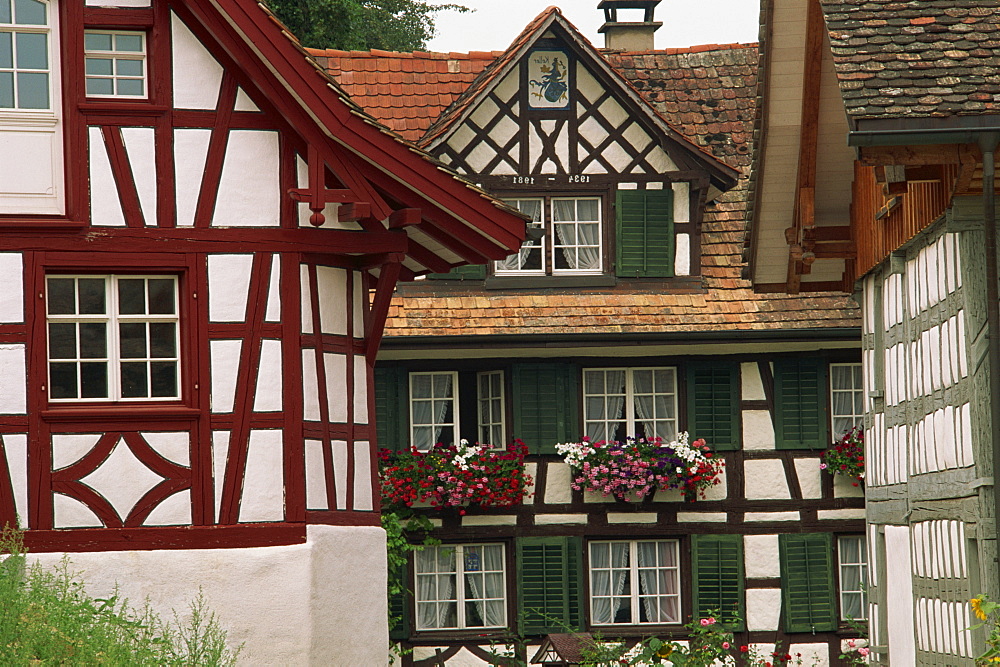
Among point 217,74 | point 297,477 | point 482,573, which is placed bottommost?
point 482,573

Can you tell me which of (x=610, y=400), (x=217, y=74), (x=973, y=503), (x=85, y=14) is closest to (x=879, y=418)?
(x=973, y=503)

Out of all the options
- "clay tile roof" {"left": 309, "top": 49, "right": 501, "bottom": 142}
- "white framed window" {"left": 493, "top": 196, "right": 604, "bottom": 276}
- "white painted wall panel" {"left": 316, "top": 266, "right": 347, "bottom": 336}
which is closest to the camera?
"white painted wall panel" {"left": 316, "top": 266, "right": 347, "bottom": 336}

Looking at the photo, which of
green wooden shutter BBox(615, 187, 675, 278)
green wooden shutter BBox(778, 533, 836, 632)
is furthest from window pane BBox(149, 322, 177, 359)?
green wooden shutter BBox(778, 533, 836, 632)

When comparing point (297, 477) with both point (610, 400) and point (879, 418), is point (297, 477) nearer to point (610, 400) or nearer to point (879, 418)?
point (879, 418)

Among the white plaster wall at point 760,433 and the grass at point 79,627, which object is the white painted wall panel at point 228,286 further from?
the white plaster wall at point 760,433

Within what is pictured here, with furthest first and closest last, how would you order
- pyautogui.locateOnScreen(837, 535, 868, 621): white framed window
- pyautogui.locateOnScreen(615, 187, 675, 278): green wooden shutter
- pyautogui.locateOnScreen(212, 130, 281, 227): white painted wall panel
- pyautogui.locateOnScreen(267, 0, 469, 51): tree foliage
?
1. pyautogui.locateOnScreen(267, 0, 469, 51): tree foliage
2. pyautogui.locateOnScreen(615, 187, 675, 278): green wooden shutter
3. pyautogui.locateOnScreen(837, 535, 868, 621): white framed window
4. pyautogui.locateOnScreen(212, 130, 281, 227): white painted wall panel

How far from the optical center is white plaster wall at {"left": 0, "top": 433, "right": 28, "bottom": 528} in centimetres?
1205

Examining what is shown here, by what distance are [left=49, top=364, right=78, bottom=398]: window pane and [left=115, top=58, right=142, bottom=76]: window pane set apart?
2489 millimetres

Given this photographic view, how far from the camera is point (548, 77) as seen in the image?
2067 centimetres

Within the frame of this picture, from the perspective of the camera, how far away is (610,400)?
20.8m

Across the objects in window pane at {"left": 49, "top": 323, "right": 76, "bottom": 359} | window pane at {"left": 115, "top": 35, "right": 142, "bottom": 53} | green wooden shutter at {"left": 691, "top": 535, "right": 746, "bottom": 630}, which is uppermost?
window pane at {"left": 115, "top": 35, "right": 142, "bottom": 53}

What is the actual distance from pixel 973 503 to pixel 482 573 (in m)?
9.80

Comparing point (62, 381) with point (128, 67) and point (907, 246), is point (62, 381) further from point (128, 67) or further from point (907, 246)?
point (907, 246)

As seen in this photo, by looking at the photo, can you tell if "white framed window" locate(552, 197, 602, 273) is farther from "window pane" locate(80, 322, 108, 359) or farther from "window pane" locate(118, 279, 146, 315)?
"window pane" locate(80, 322, 108, 359)
